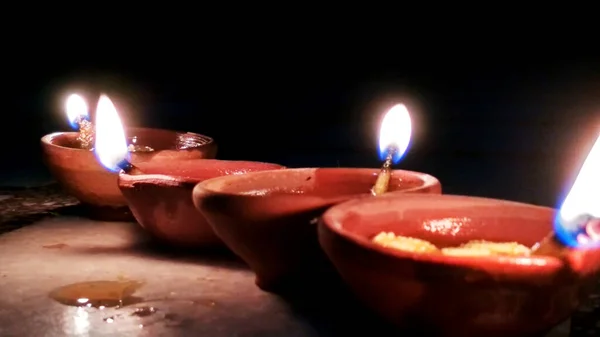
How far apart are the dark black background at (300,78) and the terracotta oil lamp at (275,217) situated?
4.37 feet

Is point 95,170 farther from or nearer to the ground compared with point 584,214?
nearer to the ground

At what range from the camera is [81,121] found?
1588 millimetres

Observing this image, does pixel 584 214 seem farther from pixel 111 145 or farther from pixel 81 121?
pixel 81 121

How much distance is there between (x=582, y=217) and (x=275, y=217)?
0.38 m

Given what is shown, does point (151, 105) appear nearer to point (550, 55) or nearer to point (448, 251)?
point (550, 55)

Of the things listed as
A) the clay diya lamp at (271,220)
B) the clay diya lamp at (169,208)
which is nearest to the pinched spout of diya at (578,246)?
the clay diya lamp at (271,220)

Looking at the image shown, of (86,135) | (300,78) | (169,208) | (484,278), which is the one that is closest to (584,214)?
(484,278)

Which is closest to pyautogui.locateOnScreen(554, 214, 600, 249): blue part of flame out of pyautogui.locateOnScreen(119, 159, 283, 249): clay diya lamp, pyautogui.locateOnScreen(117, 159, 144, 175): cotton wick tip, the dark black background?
pyautogui.locateOnScreen(119, 159, 283, 249): clay diya lamp

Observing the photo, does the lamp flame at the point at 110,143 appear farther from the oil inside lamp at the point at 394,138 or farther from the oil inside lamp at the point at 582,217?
the oil inside lamp at the point at 582,217

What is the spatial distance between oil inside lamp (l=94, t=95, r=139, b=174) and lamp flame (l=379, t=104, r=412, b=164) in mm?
383

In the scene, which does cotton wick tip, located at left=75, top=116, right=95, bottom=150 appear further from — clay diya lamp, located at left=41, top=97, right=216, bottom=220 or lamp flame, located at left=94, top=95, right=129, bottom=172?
lamp flame, located at left=94, top=95, right=129, bottom=172

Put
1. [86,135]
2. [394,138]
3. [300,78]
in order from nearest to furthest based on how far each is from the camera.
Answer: [394,138] < [86,135] < [300,78]

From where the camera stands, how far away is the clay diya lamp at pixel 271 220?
1.01 meters

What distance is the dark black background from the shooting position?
8.70 feet
